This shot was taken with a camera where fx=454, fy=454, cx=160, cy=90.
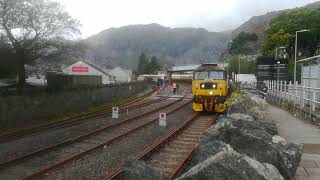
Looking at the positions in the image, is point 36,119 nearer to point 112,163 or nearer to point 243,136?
point 112,163

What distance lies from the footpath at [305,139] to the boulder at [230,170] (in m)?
2.90

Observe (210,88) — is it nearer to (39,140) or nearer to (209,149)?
(39,140)

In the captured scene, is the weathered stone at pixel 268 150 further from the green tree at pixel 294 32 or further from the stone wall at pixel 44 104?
the green tree at pixel 294 32

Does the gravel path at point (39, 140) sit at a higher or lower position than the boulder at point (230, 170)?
lower

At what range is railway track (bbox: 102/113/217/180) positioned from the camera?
11750mm

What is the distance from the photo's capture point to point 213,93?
27.8m

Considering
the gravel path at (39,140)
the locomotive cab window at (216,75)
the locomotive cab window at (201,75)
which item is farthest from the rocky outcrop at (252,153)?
the locomotive cab window at (201,75)

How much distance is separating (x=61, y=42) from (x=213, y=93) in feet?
46.7

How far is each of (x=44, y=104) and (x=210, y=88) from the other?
33.8ft

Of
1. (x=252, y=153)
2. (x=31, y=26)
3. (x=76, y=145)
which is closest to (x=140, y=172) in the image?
(x=252, y=153)

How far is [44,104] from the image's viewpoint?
1109 inches

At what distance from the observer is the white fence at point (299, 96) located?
66.2ft

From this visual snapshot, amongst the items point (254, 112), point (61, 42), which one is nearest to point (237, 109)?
point (254, 112)

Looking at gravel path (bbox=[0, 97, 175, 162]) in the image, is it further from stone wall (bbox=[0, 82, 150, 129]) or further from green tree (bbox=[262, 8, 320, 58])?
green tree (bbox=[262, 8, 320, 58])
